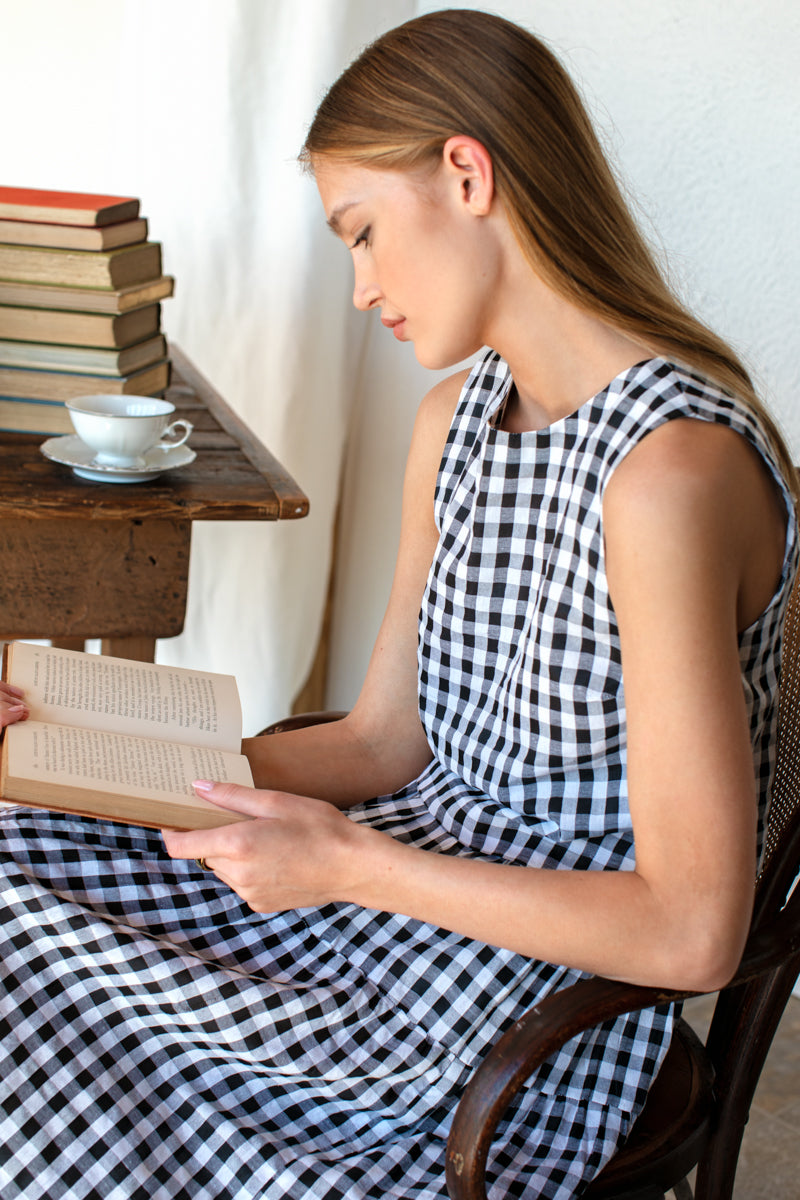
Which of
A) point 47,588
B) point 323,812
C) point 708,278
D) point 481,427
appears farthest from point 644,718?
point 708,278

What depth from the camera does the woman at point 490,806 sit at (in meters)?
0.72

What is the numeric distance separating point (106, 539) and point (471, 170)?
63 centimetres

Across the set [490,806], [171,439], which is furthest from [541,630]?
[171,439]

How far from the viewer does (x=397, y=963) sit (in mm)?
863

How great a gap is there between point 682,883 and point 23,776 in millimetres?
424

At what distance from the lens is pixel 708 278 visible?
1.51 m

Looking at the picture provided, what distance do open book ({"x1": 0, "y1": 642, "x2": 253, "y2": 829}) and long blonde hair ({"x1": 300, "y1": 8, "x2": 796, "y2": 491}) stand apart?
0.44 metres

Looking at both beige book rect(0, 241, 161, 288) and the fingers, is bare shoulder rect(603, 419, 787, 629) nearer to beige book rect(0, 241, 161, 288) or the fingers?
the fingers

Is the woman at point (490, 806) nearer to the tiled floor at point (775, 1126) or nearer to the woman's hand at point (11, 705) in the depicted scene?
the woman's hand at point (11, 705)

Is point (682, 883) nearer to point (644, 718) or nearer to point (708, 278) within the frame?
point (644, 718)

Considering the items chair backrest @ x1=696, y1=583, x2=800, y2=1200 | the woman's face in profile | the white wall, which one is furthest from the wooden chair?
the white wall

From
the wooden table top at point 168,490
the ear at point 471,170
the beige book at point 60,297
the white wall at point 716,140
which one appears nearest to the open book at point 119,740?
the wooden table top at point 168,490

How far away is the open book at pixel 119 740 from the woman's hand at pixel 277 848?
1 cm

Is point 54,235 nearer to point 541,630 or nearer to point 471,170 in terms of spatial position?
point 471,170
